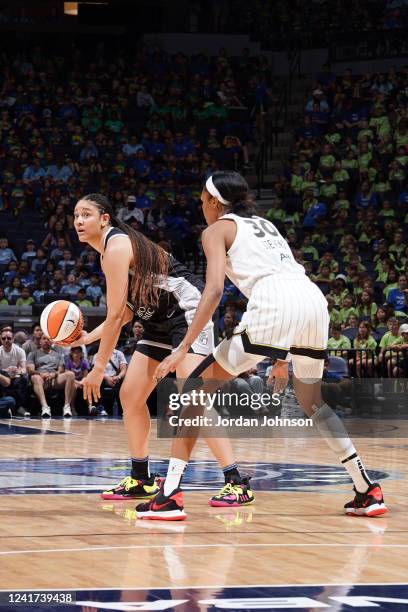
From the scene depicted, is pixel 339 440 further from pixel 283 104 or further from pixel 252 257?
pixel 283 104

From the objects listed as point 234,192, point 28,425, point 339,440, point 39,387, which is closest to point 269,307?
point 234,192

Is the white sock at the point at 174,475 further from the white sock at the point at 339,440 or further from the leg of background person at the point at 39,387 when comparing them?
the leg of background person at the point at 39,387

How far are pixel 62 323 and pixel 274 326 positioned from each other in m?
1.51

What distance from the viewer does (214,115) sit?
2675 cm

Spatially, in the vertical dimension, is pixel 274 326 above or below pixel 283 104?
below

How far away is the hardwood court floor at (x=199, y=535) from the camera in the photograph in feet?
15.9

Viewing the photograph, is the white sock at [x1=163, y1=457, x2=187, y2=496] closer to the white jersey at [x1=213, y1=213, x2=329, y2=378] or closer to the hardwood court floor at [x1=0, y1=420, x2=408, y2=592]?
the hardwood court floor at [x1=0, y1=420, x2=408, y2=592]

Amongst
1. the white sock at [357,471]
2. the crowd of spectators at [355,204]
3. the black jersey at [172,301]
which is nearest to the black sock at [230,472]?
the white sock at [357,471]

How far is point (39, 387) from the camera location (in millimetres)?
16281

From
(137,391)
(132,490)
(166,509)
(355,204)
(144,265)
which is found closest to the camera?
(166,509)

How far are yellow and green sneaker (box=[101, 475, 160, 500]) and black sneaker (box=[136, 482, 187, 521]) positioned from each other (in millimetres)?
828

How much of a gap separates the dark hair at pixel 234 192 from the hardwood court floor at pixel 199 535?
1.73 metres

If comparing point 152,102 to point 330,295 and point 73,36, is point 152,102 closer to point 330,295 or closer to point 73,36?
point 73,36

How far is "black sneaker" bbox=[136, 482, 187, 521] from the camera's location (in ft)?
21.1
